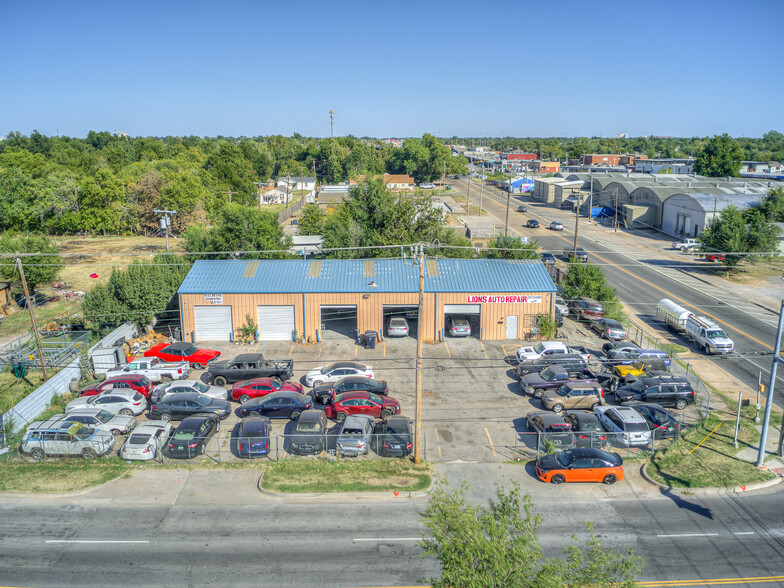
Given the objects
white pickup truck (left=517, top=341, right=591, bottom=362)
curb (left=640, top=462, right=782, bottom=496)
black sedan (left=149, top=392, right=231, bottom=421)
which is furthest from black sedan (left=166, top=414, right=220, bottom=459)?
curb (left=640, top=462, right=782, bottom=496)

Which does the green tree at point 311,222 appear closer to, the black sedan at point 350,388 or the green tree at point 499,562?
the black sedan at point 350,388

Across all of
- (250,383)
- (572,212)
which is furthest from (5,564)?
(572,212)

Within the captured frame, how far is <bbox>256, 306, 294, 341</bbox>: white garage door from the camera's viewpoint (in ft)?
116

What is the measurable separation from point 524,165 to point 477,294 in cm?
13952

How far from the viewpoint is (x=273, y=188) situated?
124 meters

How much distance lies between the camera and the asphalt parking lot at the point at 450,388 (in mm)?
22984

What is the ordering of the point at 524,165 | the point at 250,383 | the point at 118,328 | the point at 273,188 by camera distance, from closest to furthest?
1. the point at 250,383
2. the point at 118,328
3. the point at 273,188
4. the point at 524,165

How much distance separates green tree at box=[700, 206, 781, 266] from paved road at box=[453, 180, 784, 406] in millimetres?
5881

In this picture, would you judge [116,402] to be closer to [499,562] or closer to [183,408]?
[183,408]

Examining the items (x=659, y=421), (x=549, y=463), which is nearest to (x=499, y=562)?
(x=549, y=463)

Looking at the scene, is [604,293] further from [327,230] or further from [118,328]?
[118,328]

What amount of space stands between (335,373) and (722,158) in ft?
377

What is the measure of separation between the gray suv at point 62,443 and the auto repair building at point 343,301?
13.3m

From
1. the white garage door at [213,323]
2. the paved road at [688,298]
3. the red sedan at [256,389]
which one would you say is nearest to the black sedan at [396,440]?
the red sedan at [256,389]
